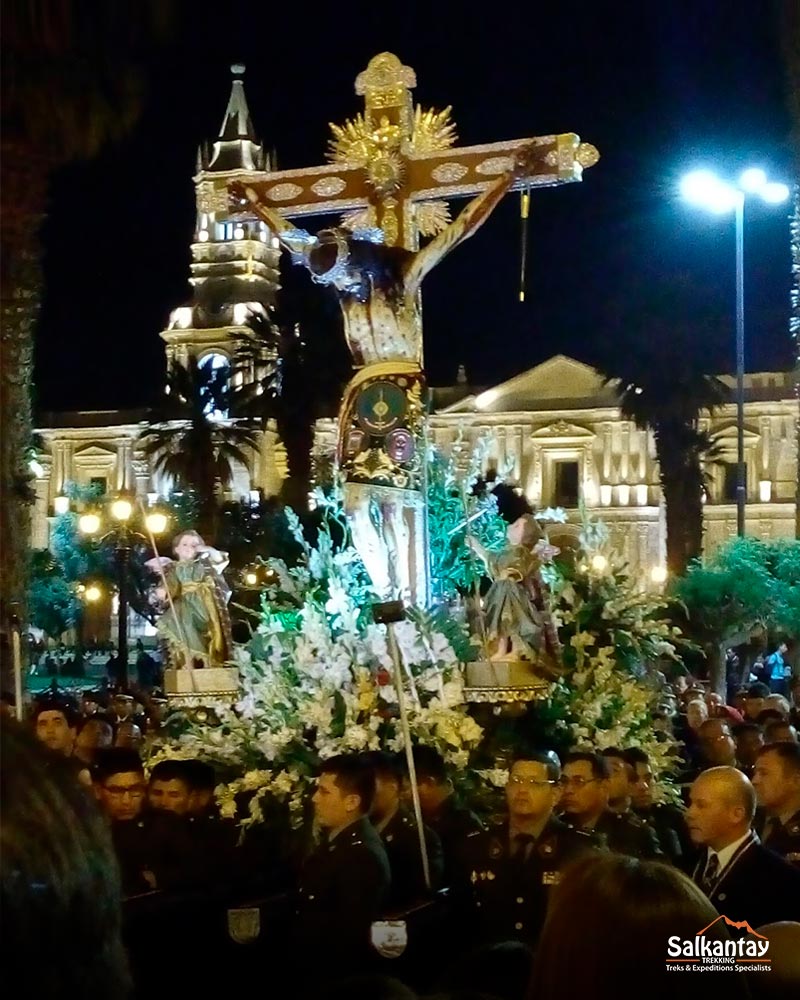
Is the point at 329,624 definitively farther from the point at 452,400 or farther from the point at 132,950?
the point at 452,400

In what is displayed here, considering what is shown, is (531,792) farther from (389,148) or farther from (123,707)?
(123,707)

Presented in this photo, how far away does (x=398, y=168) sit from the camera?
11.6 meters

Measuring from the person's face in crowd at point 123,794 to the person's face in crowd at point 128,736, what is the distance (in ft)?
10.7

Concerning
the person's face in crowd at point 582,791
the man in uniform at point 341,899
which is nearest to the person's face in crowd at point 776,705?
the person's face in crowd at point 582,791

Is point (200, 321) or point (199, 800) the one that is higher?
point (200, 321)

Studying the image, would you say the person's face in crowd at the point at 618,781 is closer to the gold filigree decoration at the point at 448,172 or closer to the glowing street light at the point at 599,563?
the glowing street light at the point at 599,563

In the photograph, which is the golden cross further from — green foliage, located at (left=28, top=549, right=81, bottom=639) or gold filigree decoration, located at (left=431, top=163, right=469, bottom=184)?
green foliage, located at (left=28, top=549, right=81, bottom=639)

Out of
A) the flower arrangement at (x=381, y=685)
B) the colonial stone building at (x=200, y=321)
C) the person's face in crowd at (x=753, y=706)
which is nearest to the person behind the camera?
the flower arrangement at (x=381, y=685)

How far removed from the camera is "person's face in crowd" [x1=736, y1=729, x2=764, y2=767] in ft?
33.2

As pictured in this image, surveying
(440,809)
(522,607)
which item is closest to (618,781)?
(440,809)

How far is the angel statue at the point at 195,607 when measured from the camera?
11021 millimetres

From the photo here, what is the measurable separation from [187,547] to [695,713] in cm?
452

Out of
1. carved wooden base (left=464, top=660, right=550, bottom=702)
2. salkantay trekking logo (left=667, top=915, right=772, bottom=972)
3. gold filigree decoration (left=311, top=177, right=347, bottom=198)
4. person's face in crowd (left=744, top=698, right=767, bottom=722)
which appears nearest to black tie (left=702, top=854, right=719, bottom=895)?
salkantay trekking logo (left=667, top=915, right=772, bottom=972)

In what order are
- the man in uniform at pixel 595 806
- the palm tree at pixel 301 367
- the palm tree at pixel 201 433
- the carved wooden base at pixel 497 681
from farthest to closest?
the palm tree at pixel 201 433, the palm tree at pixel 301 367, the carved wooden base at pixel 497 681, the man in uniform at pixel 595 806
